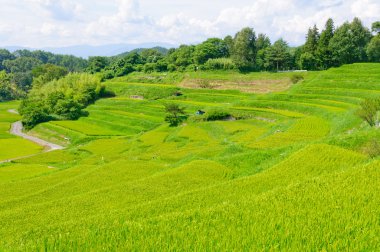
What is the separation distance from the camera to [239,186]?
1361cm

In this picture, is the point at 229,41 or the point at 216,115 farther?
the point at 229,41

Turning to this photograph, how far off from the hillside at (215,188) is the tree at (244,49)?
3330cm

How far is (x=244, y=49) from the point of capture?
86375 millimetres

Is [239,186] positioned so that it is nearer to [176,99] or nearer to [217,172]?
[217,172]

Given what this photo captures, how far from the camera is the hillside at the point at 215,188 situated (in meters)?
6.64

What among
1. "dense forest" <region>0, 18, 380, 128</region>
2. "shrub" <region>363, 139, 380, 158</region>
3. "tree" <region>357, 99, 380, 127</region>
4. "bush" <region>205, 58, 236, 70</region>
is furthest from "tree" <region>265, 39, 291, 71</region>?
"shrub" <region>363, 139, 380, 158</region>

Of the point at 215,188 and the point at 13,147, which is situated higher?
the point at 215,188

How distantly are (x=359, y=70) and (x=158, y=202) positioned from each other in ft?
201

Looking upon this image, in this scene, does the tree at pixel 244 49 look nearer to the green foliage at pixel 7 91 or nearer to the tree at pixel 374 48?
the tree at pixel 374 48

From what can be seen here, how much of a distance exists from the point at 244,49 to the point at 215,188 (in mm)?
77002

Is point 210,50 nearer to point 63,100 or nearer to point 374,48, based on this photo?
point 374,48

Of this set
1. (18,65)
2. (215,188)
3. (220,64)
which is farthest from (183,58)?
(18,65)

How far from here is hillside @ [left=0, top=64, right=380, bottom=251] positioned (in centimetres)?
664

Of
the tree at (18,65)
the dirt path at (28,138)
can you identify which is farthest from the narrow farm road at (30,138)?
the tree at (18,65)
